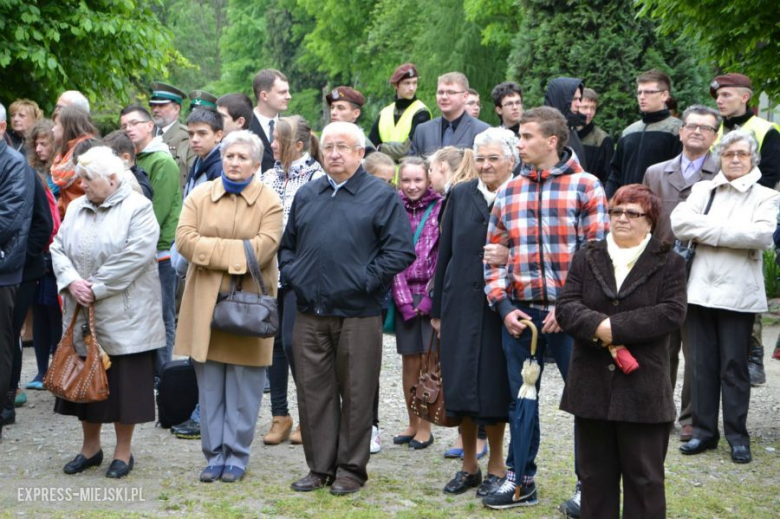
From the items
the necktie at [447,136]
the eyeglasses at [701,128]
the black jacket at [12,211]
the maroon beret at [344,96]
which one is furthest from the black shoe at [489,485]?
the maroon beret at [344,96]

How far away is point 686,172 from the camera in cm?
784

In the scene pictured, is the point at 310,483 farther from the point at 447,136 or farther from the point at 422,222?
the point at 447,136

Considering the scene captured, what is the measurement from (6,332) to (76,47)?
6619 mm

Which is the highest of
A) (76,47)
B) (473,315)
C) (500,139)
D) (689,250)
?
(76,47)

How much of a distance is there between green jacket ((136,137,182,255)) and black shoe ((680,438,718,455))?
4.00 m

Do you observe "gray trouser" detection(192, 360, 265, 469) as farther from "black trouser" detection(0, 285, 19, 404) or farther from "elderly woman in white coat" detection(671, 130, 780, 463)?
"elderly woman in white coat" detection(671, 130, 780, 463)

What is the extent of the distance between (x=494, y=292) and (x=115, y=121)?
1578 cm

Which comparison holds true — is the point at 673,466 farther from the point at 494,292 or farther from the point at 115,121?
the point at 115,121

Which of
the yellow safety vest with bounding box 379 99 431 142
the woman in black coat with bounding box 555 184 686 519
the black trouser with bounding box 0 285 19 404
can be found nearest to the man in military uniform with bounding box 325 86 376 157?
the yellow safety vest with bounding box 379 99 431 142

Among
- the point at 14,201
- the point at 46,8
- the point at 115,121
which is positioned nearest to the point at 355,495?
the point at 14,201

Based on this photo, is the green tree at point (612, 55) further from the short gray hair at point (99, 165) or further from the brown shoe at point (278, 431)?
the short gray hair at point (99, 165)

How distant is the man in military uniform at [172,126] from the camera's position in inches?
366

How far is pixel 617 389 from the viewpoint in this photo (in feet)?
17.1

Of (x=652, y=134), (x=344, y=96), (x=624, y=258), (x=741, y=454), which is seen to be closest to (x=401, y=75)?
(x=344, y=96)
